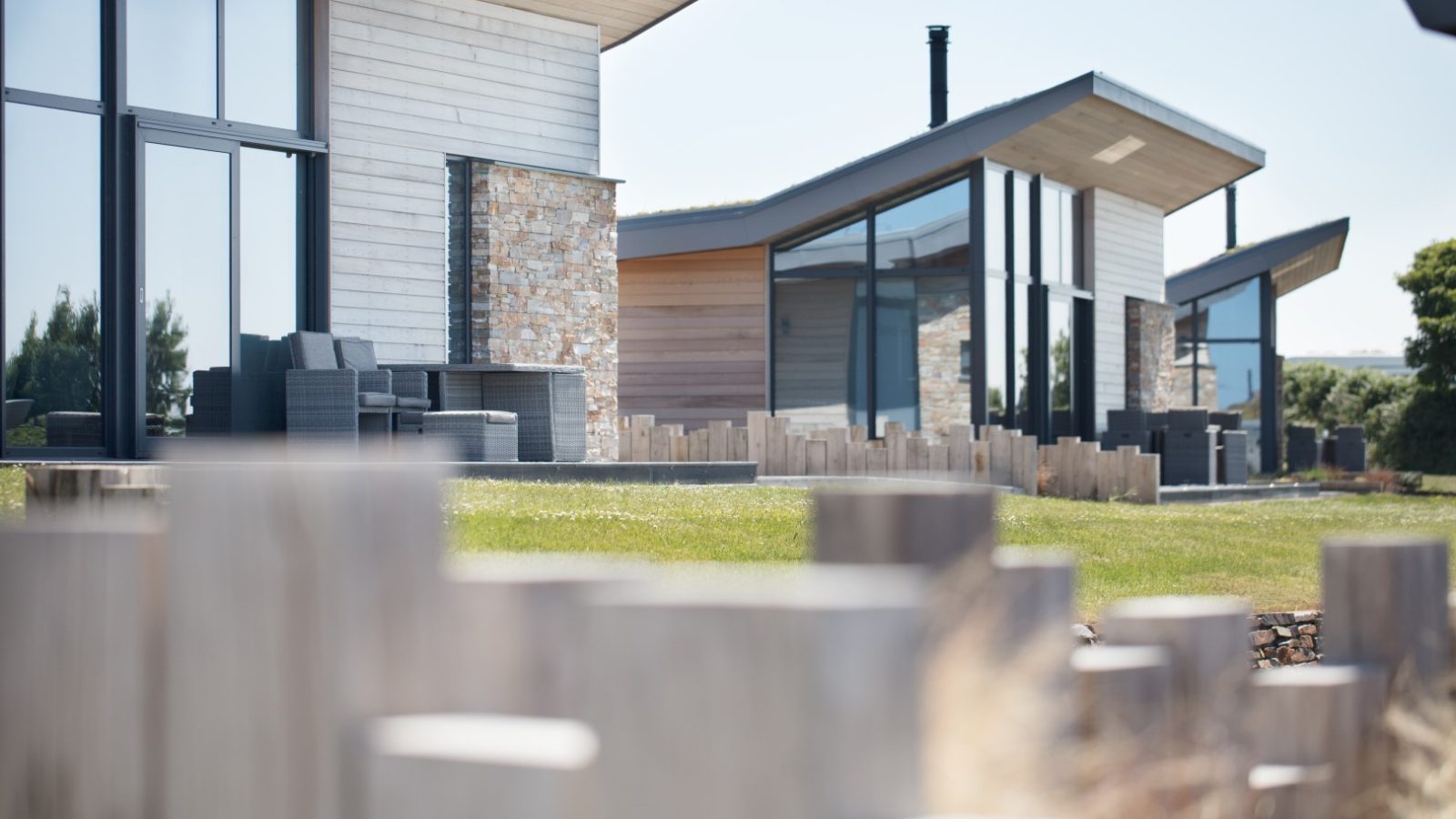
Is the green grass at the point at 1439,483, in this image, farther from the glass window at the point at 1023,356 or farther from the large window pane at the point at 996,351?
the large window pane at the point at 996,351

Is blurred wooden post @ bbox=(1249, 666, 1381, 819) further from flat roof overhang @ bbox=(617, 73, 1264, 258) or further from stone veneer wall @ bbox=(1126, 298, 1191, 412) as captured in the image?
stone veneer wall @ bbox=(1126, 298, 1191, 412)

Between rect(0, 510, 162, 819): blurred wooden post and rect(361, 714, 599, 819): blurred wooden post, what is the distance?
276mm

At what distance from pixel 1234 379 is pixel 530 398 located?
1596 cm

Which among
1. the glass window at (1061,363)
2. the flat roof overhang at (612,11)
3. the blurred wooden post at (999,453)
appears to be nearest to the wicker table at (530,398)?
the flat roof overhang at (612,11)

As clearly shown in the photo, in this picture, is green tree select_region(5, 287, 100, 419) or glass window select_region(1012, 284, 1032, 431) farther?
glass window select_region(1012, 284, 1032, 431)

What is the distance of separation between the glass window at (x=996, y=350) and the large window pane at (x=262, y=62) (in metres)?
8.44

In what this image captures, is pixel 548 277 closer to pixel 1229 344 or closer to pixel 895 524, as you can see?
pixel 895 524

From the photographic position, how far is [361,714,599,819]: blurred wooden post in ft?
3.59

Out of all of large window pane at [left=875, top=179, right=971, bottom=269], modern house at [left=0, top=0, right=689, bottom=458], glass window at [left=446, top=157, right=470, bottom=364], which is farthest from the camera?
large window pane at [left=875, top=179, right=971, bottom=269]

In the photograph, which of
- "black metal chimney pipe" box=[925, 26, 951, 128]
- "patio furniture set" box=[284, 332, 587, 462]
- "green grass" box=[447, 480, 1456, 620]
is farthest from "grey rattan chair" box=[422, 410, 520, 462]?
"black metal chimney pipe" box=[925, 26, 951, 128]

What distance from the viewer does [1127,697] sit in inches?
76.4

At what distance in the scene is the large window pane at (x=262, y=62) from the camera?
11.3 meters

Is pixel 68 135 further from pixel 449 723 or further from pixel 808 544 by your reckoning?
pixel 449 723

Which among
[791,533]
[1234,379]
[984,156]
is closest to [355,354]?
[791,533]
